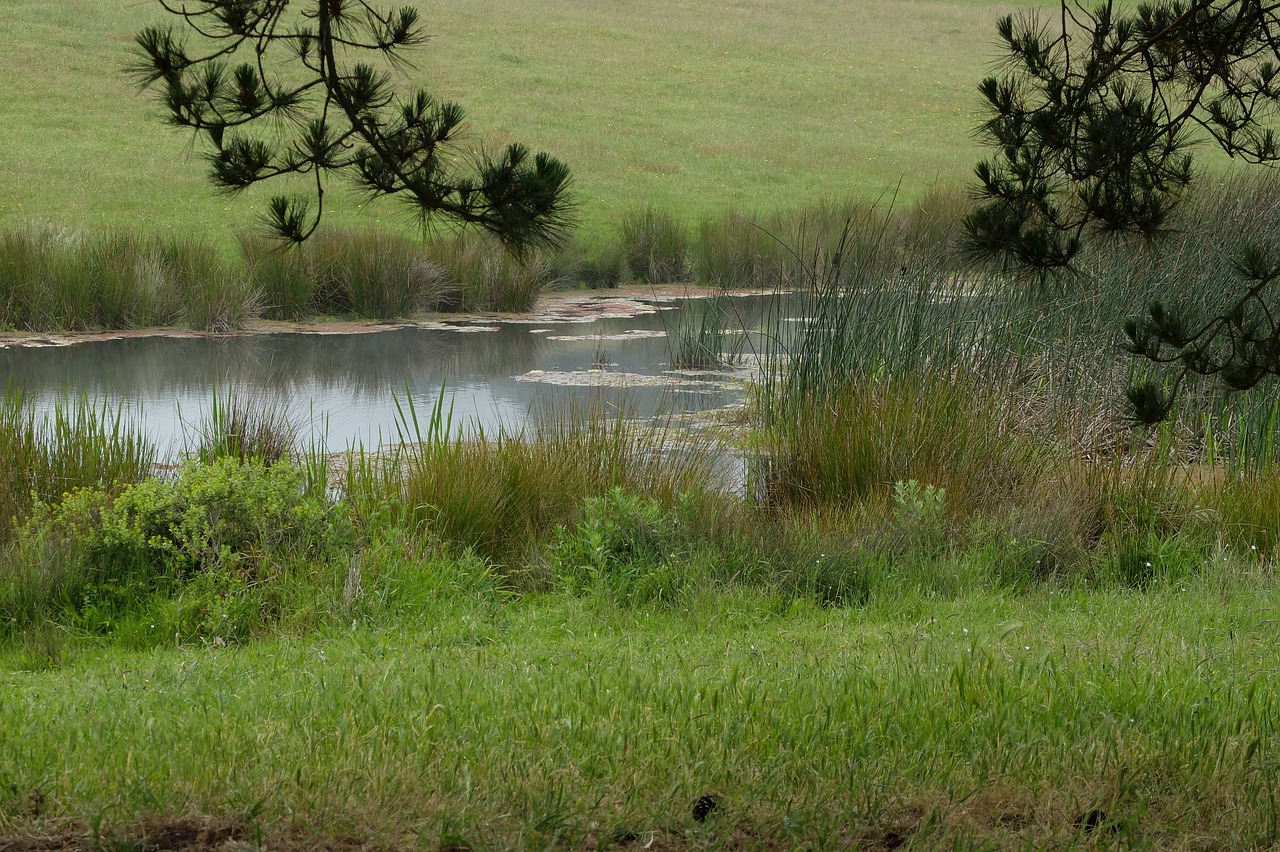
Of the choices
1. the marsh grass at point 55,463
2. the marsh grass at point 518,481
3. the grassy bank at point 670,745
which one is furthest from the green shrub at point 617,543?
the marsh grass at point 55,463

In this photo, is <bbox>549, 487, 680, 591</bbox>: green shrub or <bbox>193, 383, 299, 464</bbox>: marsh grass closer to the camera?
<bbox>549, 487, 680, 591</bbox>: green shrub

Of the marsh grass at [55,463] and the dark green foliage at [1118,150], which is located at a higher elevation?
the dark green foliage at [1118,150]

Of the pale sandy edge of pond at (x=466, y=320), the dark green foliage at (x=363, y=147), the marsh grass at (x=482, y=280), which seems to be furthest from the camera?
the marsh grass at (x=482, y=280)

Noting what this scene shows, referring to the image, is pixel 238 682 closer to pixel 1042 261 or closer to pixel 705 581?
pixel 705 581

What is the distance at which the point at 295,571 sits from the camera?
4.91m

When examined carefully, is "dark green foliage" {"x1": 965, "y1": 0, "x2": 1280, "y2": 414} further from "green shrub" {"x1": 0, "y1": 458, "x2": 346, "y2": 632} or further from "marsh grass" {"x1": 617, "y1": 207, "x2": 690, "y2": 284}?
"marsh grass" {"x1": 617, "y1": 207, "x2": 690, "y2": 284}

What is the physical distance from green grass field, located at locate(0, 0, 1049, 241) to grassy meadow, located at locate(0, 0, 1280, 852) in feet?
32.8

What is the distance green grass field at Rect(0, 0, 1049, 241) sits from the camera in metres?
22.1

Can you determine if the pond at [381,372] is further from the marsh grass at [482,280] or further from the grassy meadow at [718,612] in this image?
the grassy meadow at [718,612]

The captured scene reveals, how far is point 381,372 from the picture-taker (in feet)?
39.3

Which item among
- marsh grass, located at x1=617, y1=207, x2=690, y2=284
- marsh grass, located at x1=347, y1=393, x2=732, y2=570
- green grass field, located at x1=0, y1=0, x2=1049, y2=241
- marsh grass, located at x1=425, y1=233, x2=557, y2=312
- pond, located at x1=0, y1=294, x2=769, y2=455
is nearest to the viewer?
marsh grass, located at x1=347, y1=393, x2=732, y2=570

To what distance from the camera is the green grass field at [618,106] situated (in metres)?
22.1

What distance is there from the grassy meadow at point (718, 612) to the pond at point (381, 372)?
2.88 feet

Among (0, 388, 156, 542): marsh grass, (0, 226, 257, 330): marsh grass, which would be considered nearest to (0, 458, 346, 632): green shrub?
(0, 388, 156, 542): marsh grass
